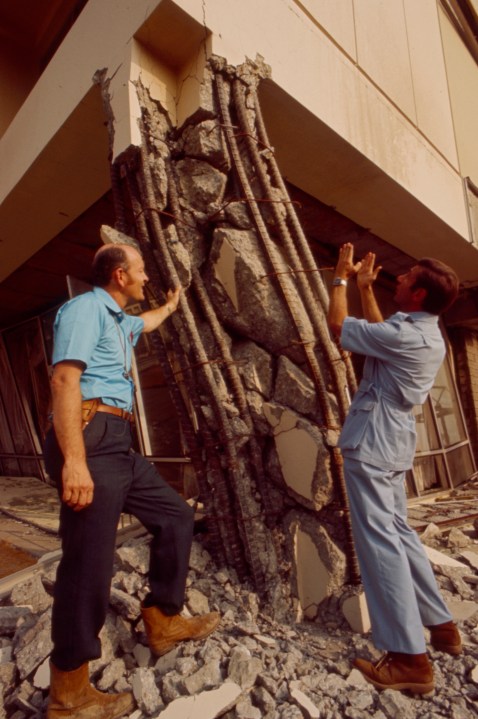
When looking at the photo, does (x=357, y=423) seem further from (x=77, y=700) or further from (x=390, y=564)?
(x=77, y=700)

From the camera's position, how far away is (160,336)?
8.70 ft

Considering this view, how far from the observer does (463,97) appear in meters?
6.11

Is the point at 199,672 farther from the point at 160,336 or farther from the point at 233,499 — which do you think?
the point at 160,336

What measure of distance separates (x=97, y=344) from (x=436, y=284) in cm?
156

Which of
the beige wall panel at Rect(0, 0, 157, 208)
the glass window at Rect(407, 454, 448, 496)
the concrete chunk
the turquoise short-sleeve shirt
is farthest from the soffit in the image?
the glass window at Rect(407, 454, 448, 496)

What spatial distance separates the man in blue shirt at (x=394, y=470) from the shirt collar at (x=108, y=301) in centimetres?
102

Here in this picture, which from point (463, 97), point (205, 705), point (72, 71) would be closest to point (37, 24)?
point (72, 71)

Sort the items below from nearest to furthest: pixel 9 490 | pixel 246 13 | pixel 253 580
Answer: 1. pixel 253 580
2. pixel 246 13
3. pixel 9 490

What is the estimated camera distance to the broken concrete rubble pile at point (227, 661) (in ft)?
5.38

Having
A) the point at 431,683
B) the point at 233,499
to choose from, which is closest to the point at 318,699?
the point at 431,683

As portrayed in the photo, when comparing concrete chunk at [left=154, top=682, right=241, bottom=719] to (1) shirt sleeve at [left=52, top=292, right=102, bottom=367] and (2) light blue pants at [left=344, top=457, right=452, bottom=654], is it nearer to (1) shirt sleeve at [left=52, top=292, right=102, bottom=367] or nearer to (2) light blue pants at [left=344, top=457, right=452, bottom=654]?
(2) light blue pants at [left=344, top=457, right=452, bottom=654]

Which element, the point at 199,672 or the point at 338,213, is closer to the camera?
the point at 199,672

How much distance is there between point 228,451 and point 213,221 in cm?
138

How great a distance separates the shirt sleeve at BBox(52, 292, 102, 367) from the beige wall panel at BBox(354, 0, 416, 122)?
12.1ft
